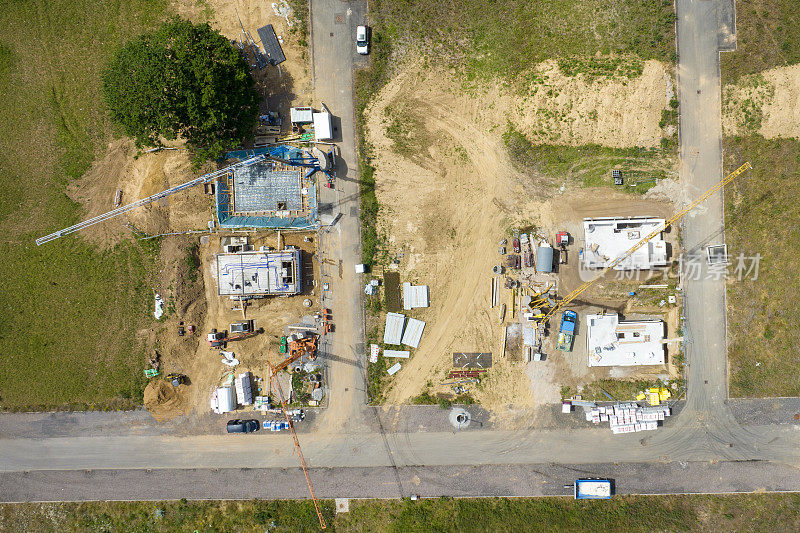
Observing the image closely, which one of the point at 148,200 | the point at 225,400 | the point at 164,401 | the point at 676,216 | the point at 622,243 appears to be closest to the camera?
the point at 622,243

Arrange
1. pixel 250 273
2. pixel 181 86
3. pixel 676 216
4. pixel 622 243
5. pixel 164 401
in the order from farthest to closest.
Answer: pixel 164 401 → pixel 676 216 → pixel 622 243 → pixel 250 273 → pixel 181 86

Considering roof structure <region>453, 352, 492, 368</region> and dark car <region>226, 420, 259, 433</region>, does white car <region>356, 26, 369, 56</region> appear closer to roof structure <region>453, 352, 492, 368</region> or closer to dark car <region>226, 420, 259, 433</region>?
roof structure <region>453, 352, 492, 368</region>

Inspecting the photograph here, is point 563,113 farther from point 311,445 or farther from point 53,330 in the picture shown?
point 53,330

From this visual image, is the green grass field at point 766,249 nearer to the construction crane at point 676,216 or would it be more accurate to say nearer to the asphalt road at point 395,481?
the construction crane at point 676,216

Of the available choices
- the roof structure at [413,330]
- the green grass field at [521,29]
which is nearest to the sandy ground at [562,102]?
the green grass field at [521,29]

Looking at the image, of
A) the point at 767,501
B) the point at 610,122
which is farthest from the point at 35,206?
the point at 767,501

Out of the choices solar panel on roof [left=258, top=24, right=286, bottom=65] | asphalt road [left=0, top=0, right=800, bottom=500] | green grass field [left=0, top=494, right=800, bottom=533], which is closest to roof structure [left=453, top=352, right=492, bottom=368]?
asphalt road [left=0, top=0, right=800, bottom=500]

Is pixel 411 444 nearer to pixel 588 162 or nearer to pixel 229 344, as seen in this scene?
pixel 229 344

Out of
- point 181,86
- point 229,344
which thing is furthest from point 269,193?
point 229,344
